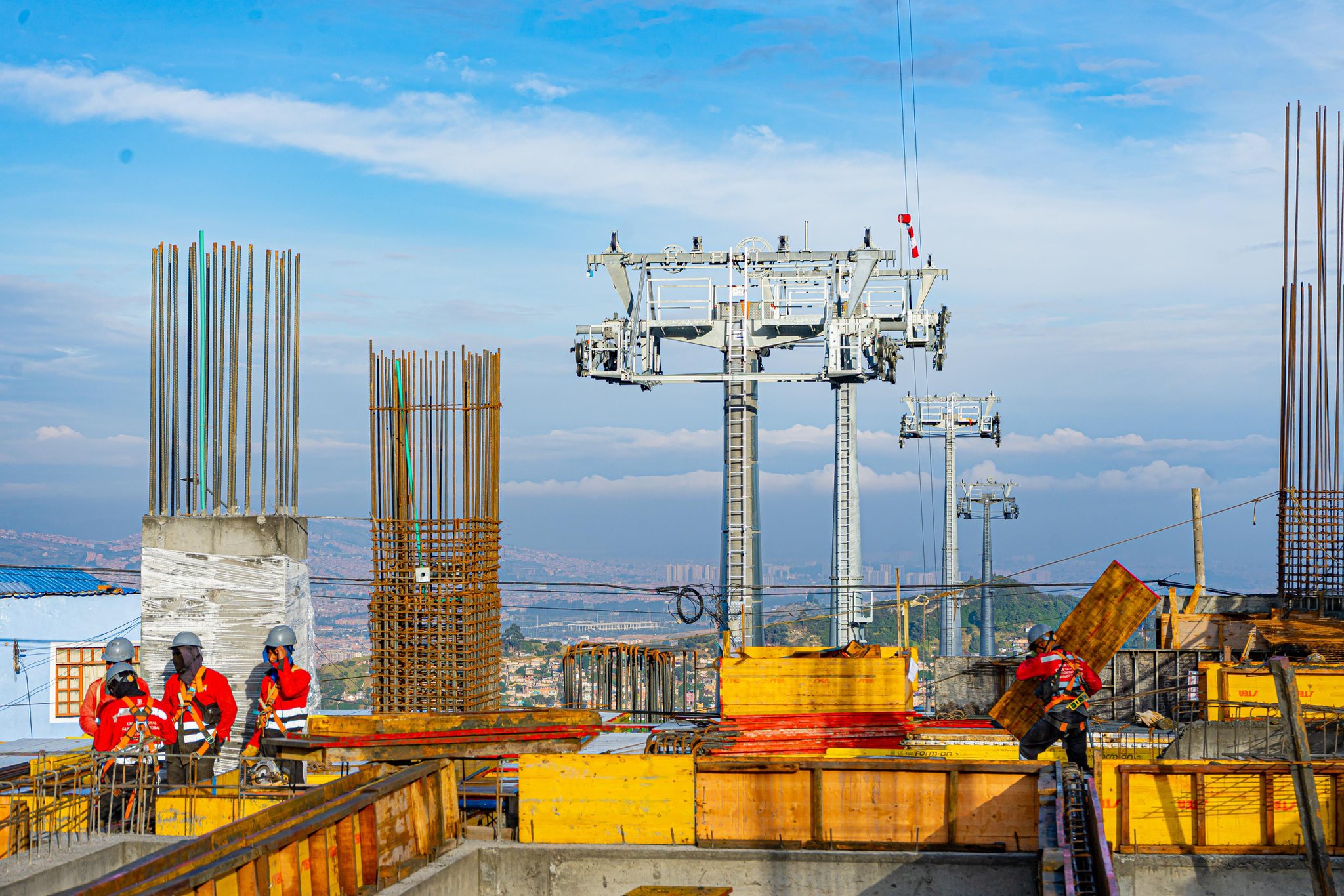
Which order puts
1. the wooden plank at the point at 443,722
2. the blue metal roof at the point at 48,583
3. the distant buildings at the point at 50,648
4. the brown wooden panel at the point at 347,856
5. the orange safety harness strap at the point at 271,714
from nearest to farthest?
the brown wooden panel at the point at 347,856, the orange safety harness strap at the point at 271,714, the wooden plank at the point at 443,722, the distant buildings at the point at 50,648, the blue metal roof at the point at 48,583

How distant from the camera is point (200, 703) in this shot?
14039mm

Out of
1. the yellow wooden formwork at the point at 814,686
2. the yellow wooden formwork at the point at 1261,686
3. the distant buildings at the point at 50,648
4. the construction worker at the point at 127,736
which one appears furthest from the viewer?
the distant buildings at the point at 50,648

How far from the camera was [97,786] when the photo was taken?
12.4 metres

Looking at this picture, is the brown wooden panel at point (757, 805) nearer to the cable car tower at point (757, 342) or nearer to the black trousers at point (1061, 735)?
the black trousers at point (1061, 735)

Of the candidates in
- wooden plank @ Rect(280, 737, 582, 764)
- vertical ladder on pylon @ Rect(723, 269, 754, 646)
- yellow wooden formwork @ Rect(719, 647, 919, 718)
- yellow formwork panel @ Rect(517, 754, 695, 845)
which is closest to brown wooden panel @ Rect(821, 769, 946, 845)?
yellow formwork panel @ Rect(517, 754, 695, 845)

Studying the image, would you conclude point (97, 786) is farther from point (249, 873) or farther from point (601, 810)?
point (601, 810)

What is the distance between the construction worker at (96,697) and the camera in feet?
45.5

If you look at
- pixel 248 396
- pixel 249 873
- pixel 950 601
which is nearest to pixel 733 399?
pixel 950 601

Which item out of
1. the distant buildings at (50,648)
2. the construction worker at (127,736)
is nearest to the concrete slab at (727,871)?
the construction worker at (127,736)

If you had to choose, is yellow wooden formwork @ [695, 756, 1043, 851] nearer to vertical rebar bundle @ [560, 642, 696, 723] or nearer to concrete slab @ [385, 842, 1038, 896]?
concrete slab @ [385, 842, 1038, 896]

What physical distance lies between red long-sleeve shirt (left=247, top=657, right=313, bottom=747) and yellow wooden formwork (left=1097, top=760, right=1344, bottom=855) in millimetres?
8188

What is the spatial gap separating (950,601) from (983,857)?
28.0 metres

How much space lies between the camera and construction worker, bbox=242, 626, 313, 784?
1416 centimetres

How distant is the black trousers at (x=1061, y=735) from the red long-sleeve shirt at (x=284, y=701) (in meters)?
7.69
